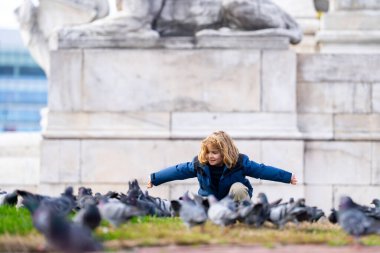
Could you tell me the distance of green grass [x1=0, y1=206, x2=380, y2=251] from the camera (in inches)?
256

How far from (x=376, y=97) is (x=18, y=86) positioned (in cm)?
7349

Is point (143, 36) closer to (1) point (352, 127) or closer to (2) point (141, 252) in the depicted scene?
(1) point (352, 127)

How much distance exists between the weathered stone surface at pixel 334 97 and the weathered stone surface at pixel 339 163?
453mm

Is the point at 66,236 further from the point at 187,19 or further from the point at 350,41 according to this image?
the point at 350,41

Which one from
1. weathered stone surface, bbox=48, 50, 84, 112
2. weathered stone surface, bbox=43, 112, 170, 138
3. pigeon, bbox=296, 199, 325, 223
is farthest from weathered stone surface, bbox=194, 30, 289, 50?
pigeon, bbox=296, 199, 325, 223

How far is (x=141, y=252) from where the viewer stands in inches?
240

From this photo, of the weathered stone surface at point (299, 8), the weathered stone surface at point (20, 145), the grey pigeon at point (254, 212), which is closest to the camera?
the grey pigeon at point (254, 212)

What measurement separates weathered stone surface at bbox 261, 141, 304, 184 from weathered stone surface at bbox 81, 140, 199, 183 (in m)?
0.84

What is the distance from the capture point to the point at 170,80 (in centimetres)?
1294

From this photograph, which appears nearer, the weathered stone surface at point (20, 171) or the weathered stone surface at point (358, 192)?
the weathered stone surface at point (358, 192)

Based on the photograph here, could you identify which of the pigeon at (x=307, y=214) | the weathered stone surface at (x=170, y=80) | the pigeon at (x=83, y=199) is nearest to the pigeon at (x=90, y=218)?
the pigeon at (x=83, y=199)

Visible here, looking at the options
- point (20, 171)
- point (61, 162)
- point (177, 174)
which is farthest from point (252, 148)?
point (177, 174)

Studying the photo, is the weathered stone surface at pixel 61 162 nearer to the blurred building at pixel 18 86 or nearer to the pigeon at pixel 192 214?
the pigeon at pixel 192 214

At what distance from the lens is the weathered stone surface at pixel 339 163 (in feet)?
42.2
